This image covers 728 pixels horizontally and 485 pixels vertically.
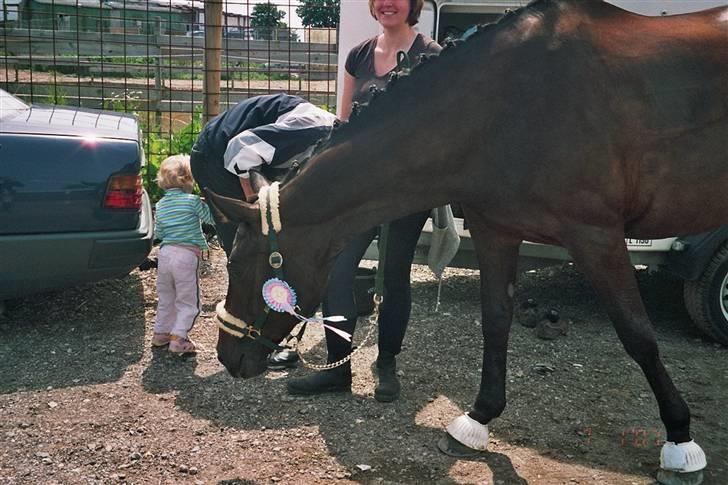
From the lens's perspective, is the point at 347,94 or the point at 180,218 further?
the point at 180,218

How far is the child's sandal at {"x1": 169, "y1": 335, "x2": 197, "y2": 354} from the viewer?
189 inches

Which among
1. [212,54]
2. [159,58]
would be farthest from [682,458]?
[159,58]

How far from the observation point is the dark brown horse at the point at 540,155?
327cm

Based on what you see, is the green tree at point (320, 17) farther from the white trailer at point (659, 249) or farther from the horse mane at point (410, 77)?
the horse mane at point (410, 77)

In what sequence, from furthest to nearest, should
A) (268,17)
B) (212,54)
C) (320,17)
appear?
(320,17), (268,17), (212,54)

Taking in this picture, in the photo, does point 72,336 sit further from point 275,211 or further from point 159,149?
point 159,149

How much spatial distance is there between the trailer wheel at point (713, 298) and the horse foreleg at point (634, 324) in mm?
1934

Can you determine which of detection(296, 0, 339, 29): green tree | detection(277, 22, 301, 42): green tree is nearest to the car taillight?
detection(277, 22, 301, 42): green tree

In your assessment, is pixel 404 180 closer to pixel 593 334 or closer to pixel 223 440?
pixel 223 440

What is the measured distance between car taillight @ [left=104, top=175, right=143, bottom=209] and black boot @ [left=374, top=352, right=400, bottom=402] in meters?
1.80

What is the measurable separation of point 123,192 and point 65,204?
1.14ft

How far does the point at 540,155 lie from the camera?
3.25m

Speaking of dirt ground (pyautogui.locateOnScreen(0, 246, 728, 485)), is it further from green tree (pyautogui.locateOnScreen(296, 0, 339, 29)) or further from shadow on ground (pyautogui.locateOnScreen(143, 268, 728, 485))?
green tree (pyautogui.locateOnScreen(296, 0, 339, 29))

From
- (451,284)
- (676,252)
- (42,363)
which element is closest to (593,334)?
(676,252)
